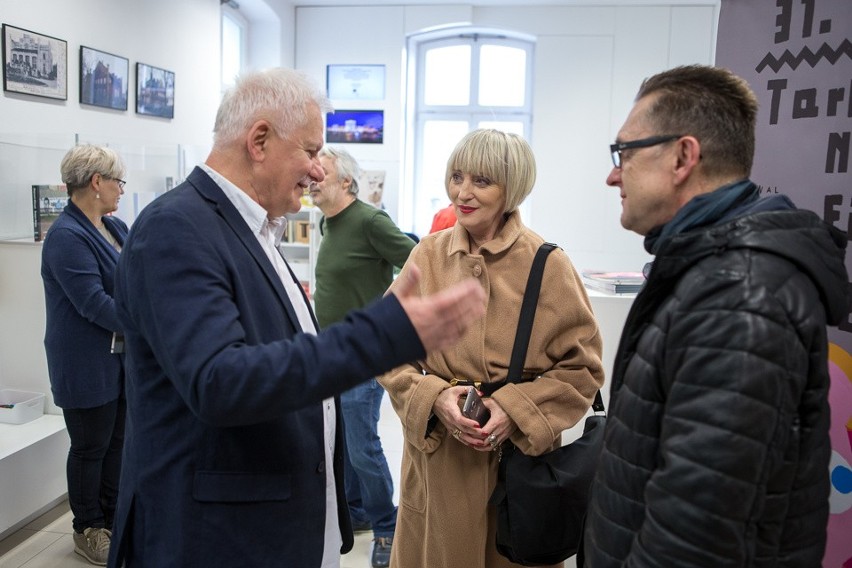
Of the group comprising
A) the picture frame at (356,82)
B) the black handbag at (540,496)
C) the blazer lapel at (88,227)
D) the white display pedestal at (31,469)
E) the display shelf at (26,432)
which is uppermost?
the picture frame at (356,82)

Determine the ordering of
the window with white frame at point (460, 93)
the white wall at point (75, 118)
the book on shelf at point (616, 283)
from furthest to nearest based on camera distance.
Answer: the window with white frame at point (460, 93), the white wall at point (75, 118), the book on shelf at point (616, 283)

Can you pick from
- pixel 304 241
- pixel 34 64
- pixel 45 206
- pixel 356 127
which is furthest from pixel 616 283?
pixel 356 127

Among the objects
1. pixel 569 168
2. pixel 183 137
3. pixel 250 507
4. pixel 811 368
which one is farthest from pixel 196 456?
pixel 569 168

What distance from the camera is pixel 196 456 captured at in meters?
1.22

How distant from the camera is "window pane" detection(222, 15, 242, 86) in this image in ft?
24.4

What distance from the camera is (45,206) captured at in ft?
12.5

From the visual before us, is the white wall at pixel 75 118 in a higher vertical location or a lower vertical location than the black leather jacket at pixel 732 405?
higher

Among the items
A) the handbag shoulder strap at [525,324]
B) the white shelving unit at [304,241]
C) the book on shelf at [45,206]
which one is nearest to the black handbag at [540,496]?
the handbag shoulder strap at [525,324]

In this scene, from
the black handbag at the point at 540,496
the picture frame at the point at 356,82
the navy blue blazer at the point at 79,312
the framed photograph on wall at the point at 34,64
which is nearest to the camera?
the black handbag at the point at 540,496

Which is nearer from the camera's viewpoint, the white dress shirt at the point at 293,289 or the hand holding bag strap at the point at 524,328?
the white dress shirt at the point at 293,289

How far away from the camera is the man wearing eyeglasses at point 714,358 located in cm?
96

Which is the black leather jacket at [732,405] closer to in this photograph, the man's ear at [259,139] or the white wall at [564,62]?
the man's ear at [259,139]

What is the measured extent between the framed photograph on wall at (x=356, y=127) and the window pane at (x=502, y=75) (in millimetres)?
1535

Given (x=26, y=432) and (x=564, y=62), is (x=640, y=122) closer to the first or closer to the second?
(x=26, y=432)
